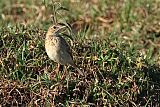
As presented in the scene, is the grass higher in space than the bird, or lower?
lower

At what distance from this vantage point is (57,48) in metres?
6.31

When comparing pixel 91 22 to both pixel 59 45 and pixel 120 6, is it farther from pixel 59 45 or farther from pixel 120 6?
pixel 59 45

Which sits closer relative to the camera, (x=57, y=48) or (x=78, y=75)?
(x=57, y=48)

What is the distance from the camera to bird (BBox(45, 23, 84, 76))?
20.6 feet

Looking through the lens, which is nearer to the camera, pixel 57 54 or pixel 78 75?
pixel 57 54

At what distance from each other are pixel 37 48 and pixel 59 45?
0.60m

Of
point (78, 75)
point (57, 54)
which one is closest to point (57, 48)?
point (57, 54)

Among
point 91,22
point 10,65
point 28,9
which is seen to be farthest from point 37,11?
point 10,65

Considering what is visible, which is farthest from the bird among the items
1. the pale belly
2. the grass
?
the grass

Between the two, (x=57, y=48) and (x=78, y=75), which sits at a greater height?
(x=57, y=48)

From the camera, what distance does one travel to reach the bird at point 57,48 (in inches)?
247

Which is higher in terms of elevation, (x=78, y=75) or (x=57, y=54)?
(x=57, y=54)

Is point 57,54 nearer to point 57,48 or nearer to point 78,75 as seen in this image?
point 57,48

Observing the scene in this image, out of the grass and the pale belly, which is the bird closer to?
the pale belly
